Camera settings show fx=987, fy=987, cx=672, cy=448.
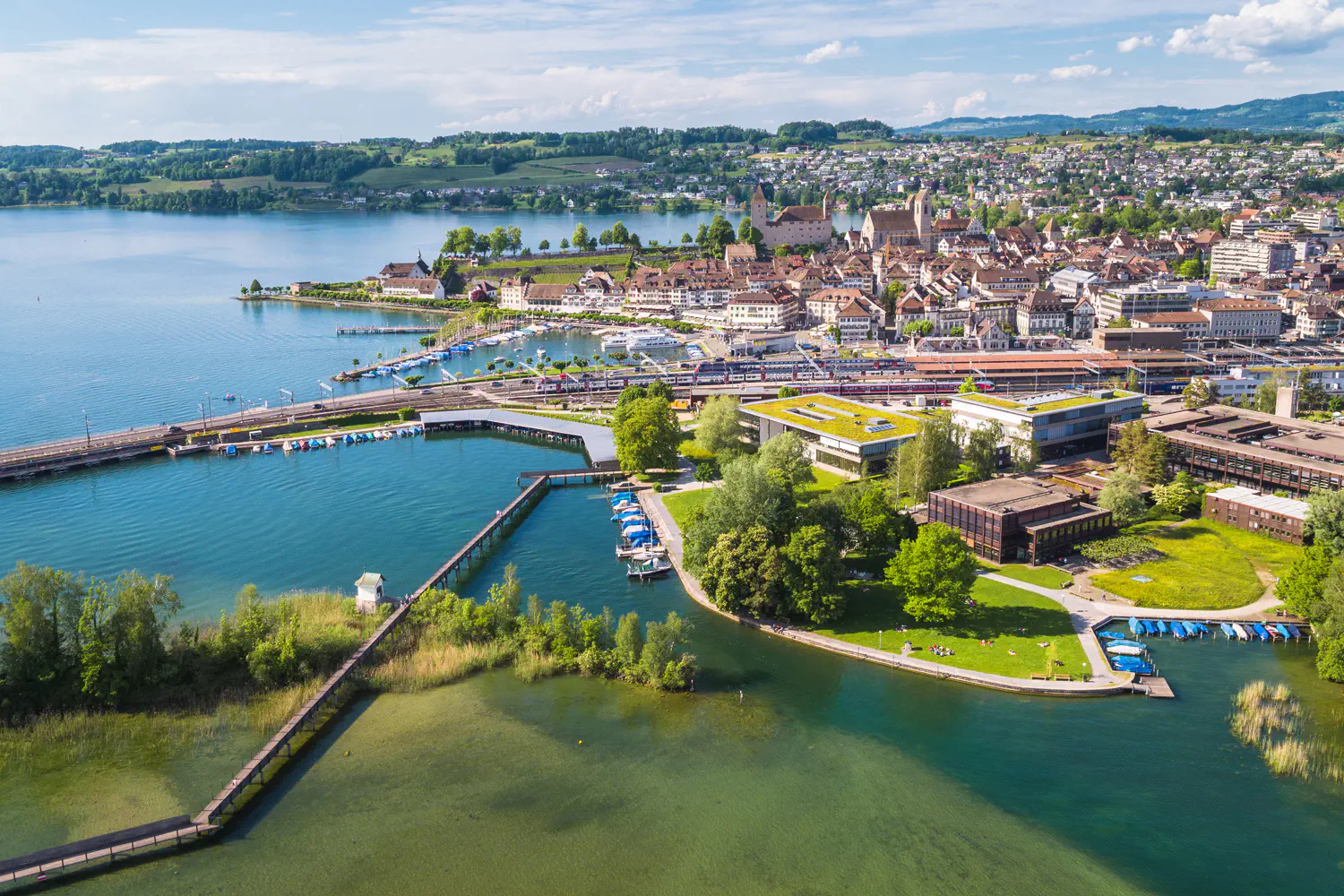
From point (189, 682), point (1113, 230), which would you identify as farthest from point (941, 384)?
point (1113, 230)

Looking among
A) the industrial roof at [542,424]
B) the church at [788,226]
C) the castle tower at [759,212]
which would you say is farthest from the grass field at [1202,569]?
the castle tower at [759,212]

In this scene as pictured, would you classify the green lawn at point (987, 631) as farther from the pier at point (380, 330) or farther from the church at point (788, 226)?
the church at point (788, 226)

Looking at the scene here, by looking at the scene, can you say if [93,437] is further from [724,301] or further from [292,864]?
[724,301]

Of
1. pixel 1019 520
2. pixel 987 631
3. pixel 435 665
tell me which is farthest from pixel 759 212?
pixel 435 665

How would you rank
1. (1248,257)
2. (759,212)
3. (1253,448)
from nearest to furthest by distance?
1. (1253,448)
2. (1248,257)
3. (759,212)

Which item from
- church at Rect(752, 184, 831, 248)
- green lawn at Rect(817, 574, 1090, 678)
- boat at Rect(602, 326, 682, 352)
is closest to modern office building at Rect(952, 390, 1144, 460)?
green lawn at Rect(817, 574, 1090, 678)

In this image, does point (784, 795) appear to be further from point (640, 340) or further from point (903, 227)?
point (903, 227)

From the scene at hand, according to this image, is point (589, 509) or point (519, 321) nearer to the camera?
point (589, 509)
